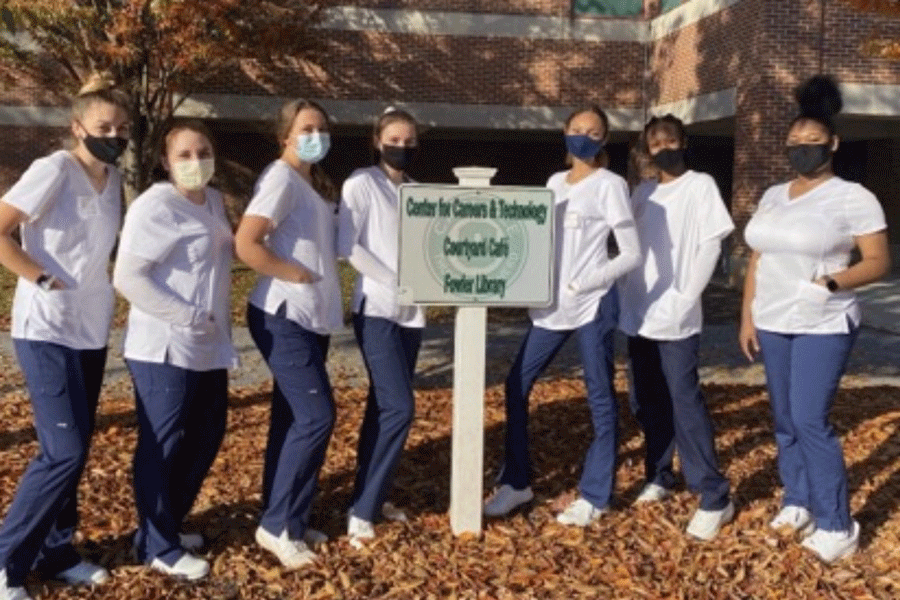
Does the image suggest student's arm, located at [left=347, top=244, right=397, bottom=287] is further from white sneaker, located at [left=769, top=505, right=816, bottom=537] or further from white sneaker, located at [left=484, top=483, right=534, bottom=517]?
white sneaker, located at [left=769, top=505, right=816, bottom=537]

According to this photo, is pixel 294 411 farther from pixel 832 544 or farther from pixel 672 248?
pixel 832 544

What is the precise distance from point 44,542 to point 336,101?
673 inches

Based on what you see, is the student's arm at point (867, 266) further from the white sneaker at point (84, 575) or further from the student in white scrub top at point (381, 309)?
the white sneaker at point (84, 575)

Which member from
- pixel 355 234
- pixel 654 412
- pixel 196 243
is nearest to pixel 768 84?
pixel 654 412

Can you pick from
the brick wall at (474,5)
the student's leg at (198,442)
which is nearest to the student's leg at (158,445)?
the student's leg at (198,442)

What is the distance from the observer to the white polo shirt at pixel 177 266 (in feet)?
13.0

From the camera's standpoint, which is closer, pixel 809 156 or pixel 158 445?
pixel 158 445

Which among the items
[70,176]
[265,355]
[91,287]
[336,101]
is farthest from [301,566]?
[336,101]

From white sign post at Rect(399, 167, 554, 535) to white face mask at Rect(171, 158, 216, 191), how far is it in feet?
2.63

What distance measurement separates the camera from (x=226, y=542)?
468 centimetres

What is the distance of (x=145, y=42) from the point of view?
46.3 ft

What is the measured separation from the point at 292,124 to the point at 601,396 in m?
1.79

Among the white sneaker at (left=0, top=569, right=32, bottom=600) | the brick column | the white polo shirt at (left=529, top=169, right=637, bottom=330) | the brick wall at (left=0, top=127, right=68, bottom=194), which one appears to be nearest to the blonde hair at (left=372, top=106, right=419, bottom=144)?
the white polo shirt at (left=529, top=169, right=637, bottom=330)

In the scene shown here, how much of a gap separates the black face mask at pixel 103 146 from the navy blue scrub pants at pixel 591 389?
1.96 metres
